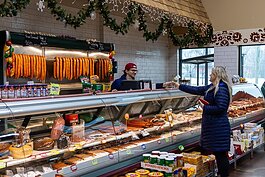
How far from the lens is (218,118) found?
15.4ft

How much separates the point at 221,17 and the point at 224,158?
601 cm

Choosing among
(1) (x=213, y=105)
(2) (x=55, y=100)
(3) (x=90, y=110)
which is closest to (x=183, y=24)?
(1) (x=213, y=105)

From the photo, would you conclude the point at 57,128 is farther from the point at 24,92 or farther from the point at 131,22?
the point at 131,22

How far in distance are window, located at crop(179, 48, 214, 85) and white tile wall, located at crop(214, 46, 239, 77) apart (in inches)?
17.4

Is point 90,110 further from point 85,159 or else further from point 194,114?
point 194,114

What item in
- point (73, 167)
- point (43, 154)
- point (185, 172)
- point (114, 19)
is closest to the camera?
point (43, 154)

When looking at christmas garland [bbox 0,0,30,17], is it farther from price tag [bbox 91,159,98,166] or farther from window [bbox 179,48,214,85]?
window [bbox 179,48,214,85]

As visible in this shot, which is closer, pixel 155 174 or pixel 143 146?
pixel 155 174

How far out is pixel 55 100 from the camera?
10.2ft

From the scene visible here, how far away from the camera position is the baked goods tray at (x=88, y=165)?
2936mm

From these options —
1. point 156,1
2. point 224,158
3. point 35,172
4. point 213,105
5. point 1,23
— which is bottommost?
point 224,158

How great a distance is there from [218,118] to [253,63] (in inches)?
214

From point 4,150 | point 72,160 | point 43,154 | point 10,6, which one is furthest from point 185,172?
point 10,6

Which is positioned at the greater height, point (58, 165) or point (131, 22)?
point (131, 22)
